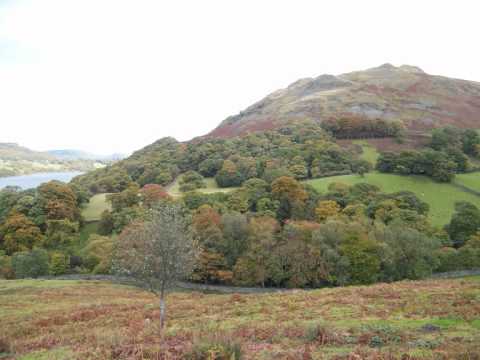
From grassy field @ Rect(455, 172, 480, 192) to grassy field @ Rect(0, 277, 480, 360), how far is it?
66.3m

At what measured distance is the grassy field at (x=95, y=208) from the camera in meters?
76.9

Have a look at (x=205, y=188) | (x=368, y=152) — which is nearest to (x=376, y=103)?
(x=368, y=152)

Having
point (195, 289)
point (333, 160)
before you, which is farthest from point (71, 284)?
point (333, 160)

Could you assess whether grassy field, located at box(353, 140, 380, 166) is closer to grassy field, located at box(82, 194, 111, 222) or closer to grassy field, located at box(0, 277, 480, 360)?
grassy field, located at box(82, 194, 111, 222)

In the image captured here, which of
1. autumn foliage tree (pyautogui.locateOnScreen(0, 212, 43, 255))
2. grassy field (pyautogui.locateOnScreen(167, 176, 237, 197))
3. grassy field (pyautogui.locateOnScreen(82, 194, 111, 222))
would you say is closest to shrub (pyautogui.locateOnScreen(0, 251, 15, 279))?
autumn foliage tree (pyautogui.locateOnScreen(0, 212, 43, 255))

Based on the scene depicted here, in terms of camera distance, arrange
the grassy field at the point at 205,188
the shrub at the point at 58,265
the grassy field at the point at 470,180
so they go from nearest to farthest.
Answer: the shrub at the point at 58,265 → the grassy field at the point at 470,180 → the grassy field at the point at 205,188

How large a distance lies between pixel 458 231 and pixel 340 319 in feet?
168

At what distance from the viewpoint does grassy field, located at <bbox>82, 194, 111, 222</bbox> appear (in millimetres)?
76938

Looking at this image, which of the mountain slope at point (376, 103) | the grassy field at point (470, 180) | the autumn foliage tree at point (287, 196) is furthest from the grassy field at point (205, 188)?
the grassy field at point (470, 180)

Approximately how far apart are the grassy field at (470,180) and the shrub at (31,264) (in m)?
87.3

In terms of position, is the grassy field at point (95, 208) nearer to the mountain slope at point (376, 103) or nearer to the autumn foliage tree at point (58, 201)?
the autumn foliage tree at point (58, 201)

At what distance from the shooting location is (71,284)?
4016 cm

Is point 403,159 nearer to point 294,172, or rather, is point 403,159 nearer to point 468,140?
point 294,172

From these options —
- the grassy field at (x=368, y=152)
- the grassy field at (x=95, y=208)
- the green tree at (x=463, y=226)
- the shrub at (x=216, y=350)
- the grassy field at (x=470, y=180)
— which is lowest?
the green tree at (x=463, y=226)
